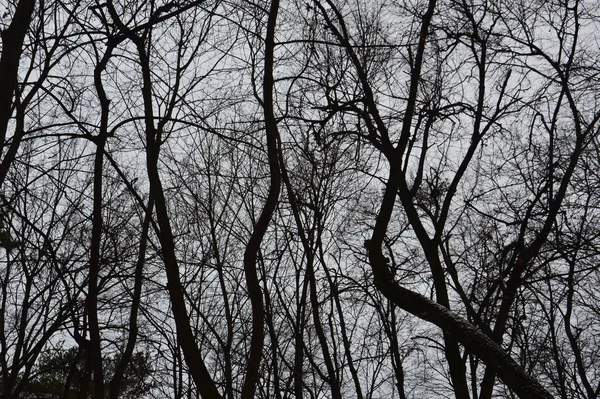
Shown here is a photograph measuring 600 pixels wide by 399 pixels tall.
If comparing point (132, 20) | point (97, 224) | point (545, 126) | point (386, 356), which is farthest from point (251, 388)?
point (386, 356)

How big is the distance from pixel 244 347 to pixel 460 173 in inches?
216

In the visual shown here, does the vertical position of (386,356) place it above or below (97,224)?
above

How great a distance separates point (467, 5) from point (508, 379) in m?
5.10

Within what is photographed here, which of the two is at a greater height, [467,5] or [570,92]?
[467,5]

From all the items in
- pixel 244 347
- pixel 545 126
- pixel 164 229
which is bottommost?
pixel 164 229

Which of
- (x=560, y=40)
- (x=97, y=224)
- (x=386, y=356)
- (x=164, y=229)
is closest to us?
(x=164, y=229)

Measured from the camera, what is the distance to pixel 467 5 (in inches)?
289

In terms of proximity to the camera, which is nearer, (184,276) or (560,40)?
(560,40)

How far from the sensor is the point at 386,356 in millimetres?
12117

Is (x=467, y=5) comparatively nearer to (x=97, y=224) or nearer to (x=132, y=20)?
(x=132, y=20)

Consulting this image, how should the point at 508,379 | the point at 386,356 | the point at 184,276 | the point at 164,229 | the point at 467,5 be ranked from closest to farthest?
the point at 508,379 < the point at 164,229 < the point at 467,5 < the point at 184,276 < the point at 386,356

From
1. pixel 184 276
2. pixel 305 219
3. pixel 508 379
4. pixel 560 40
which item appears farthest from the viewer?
pixel 184 276

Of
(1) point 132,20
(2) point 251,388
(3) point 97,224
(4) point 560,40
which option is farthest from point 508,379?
(4) point 560,40

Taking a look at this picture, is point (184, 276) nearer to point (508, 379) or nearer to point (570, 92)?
point (570, 92)
